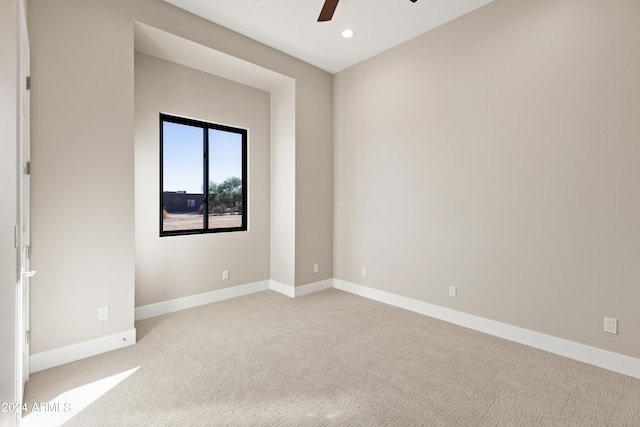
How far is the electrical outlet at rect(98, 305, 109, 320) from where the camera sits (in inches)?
106

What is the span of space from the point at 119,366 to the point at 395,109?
380cm

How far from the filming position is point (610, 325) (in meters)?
2.48

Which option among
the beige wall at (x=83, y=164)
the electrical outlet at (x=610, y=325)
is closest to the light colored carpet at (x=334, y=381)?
the electrical outlet at (x=610, y=325)

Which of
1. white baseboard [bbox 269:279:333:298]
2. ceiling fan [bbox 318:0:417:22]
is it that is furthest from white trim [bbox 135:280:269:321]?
ceiling fan [bbox 318:0:417:22]

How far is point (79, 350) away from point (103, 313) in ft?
1.03

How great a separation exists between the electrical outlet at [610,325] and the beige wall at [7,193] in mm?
3583

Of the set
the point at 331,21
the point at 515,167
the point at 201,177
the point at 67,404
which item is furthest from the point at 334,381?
the point at 331,21

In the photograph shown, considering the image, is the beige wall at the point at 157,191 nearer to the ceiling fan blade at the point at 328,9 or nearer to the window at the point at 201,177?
the window at the point at 201,177

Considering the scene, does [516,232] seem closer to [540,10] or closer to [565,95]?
[565,95]

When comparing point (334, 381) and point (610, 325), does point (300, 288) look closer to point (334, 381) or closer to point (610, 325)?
point (334, 381)

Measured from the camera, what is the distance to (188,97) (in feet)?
12.4

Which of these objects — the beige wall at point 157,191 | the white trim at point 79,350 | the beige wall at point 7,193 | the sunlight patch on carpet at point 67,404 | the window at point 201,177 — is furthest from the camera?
the window at point 201,177

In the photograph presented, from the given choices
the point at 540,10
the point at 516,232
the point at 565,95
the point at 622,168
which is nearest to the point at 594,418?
the point at 516,232

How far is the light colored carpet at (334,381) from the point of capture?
75.7 inches
